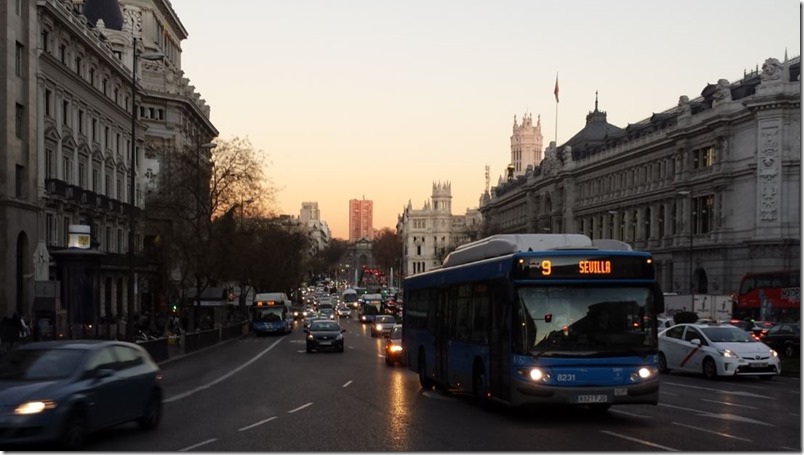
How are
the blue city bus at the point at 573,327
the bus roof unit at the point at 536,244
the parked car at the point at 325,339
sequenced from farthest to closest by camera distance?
the parked car at the point at 325,339 < the bus roof unit at the point at 536,244 < the blue city bus at the point at 573,327

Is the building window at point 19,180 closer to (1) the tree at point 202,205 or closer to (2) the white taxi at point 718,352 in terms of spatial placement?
(1) the tree at point 202,205

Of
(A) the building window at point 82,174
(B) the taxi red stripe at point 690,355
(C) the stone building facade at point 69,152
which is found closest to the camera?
(B) the taxi red stripe at point 690,355

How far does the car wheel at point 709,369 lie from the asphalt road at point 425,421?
708 mm

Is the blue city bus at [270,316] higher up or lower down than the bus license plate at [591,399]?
lower down

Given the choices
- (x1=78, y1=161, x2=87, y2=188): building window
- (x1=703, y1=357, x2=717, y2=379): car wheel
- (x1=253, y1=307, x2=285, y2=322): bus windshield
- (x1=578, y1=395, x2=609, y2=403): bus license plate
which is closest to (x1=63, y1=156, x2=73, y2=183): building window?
(x1=78, y1=161, x2=87, y2=188): building window

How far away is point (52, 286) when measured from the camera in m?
37.6

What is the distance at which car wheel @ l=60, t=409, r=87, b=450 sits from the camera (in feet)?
41.5

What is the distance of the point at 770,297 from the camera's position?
5950 centimetres

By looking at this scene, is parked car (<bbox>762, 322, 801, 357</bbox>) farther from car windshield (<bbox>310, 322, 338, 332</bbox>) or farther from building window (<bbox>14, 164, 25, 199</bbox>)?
building window (<bbox>14, 164, 25, 199</bbox>)

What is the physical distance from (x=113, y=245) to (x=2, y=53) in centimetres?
2345

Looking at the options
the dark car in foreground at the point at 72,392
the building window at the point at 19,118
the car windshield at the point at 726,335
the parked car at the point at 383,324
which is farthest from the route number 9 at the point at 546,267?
the parked car at the point at 383,324

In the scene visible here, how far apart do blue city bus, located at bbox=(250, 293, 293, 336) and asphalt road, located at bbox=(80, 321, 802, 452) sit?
42.0 meters

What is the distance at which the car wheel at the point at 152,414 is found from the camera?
601 inches

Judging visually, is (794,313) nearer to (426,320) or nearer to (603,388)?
(426,320)
